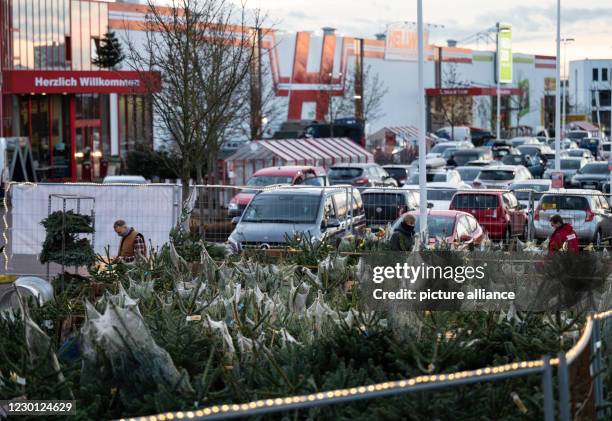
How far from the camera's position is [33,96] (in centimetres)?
4275

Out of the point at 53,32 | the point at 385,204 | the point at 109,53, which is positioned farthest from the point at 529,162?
the point at 385,204

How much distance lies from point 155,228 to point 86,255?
4.64m

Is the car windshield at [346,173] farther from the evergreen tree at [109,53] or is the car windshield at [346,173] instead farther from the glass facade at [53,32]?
the glass facade at [53,32]

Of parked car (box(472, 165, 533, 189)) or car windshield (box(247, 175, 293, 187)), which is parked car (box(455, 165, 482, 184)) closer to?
parked car (box(472, 165, 533, 189))

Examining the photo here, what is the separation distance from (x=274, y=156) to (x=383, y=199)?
49.3 feet

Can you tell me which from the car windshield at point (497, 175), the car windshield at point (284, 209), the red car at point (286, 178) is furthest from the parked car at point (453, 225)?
the car windshield at point (497, 175)

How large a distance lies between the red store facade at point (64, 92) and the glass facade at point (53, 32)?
0.12ft

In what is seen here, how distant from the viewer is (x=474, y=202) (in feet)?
80.0

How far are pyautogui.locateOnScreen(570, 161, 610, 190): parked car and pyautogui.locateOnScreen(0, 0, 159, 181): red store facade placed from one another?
592 inches

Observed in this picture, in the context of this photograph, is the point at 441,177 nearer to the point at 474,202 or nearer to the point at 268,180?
the point at 268,180

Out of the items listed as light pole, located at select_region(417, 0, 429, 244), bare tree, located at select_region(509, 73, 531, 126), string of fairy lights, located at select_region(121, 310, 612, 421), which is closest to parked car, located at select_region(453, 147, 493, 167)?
light pole, located at select_region(417, 0, 429, 244)

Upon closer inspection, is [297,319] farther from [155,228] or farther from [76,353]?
[155,228]

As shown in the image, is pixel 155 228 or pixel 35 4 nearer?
pixel 155 228

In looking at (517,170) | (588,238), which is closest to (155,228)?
(588,238)
